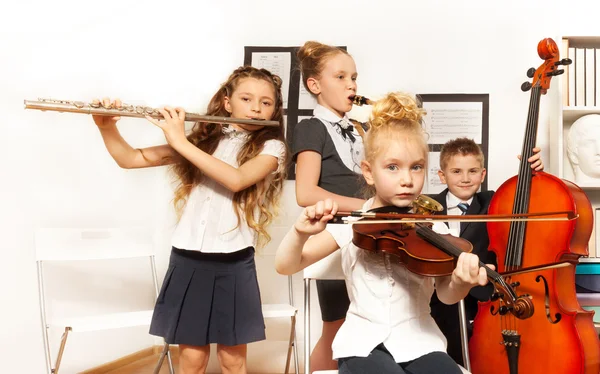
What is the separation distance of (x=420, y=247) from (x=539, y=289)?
1.83 feet

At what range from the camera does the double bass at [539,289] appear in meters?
1.56

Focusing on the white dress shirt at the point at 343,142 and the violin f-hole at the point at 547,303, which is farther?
the white dress shirt at the point at 343,142

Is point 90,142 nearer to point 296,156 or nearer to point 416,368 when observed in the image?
point 296,156

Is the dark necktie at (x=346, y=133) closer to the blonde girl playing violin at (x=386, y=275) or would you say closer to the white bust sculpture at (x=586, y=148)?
the blonde girl playing violin at (x=386, y=275)

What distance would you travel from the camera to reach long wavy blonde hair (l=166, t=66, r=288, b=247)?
1.88m

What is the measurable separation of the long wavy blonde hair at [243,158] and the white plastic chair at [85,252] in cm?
43

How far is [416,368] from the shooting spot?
1271 millimetres

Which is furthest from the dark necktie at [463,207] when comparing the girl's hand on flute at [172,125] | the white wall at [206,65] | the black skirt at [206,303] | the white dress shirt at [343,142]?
the girl's hand on flute at [172,125]

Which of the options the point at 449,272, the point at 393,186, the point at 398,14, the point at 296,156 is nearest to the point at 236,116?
the point at 296,156

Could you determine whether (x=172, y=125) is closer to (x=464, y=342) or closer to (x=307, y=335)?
(x=307, y=335)

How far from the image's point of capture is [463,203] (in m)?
2.14

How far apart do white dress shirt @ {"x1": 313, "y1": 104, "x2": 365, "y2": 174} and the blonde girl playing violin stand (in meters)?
0.45

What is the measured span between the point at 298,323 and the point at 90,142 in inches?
46.5

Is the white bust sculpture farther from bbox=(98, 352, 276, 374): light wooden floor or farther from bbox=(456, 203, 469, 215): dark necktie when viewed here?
bbox=(98, 352, 276, 374): light wooden floor
